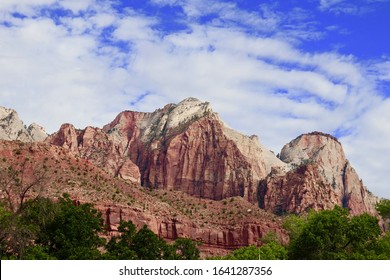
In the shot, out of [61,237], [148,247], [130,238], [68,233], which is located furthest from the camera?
[130,238]

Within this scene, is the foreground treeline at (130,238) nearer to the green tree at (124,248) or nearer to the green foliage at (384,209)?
the green tree at (124,248)

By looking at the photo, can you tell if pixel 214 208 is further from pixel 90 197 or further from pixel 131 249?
pixel 131 249

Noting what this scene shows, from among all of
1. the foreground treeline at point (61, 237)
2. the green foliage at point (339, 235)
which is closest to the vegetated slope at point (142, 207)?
the foreground treeline at point (61, 237)

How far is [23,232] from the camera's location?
45.0 m

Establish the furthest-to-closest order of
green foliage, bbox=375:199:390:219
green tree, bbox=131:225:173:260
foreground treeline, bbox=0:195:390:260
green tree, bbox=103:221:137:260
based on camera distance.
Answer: green foliage, bbox=375:199:390:219
green tree, bbox=131:225:173:260
green tree, bbox=103:221:137:260
foreground treeline, bbox=0:195:390:260

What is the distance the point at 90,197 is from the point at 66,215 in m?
55.7

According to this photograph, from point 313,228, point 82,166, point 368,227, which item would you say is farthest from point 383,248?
point 82,166

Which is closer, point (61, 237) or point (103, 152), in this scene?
point (61, 237)

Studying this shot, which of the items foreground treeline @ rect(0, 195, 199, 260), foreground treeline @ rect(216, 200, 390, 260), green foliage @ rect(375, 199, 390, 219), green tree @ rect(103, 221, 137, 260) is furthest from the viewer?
green foliage @ rect(375, 199, 390, 219)

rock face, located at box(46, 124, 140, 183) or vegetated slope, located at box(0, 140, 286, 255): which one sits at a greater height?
rock face, located at box(46, 124, 140, 183)

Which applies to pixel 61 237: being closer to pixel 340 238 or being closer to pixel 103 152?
pixel 340 238

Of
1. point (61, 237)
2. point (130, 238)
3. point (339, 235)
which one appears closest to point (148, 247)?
point (130, 238)

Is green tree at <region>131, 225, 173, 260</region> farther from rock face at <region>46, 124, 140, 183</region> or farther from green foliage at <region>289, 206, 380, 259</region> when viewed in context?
rock face at <region>46, 124, 140, 183</region>

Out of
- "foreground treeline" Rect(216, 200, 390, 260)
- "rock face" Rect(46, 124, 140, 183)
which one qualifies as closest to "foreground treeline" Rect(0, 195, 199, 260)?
"foreground treeline" Rect(216, 200, 390, 260)
